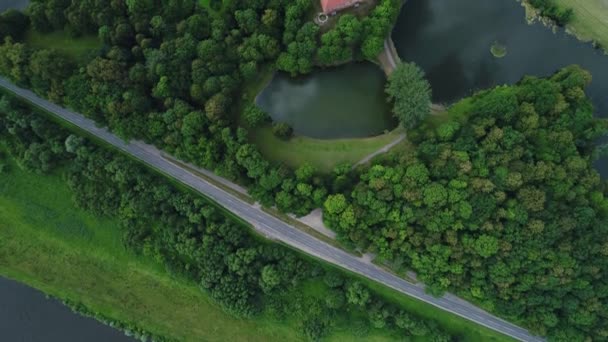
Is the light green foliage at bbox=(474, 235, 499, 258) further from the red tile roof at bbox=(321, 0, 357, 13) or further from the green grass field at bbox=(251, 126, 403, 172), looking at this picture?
the red tile roof at bbox=(321, 0, 357, 13)

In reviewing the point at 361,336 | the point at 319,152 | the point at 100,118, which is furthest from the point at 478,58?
the point at 100,118

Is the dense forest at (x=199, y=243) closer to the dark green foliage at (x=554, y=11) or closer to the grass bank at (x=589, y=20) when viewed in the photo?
the grass bank at (x=589, y=20)

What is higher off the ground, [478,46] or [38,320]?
[478,46]

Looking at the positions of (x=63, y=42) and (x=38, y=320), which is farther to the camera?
(x=38, y=320)

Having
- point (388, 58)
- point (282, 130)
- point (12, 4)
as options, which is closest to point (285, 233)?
point (282, 130)

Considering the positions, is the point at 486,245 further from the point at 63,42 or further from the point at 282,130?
the point at 63,42

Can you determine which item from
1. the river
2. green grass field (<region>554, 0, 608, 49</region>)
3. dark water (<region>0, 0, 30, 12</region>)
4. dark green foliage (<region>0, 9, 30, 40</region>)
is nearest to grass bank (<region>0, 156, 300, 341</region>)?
the river

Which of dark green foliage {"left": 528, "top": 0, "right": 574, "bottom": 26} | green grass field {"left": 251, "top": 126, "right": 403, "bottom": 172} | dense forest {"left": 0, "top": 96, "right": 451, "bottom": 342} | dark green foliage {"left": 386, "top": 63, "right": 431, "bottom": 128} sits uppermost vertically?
dark green foliage {"left": 528, "top": 0, "right": 574, "bottom": 26}

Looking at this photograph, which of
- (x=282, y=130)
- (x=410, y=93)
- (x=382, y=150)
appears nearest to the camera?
(x=410, y=93)
